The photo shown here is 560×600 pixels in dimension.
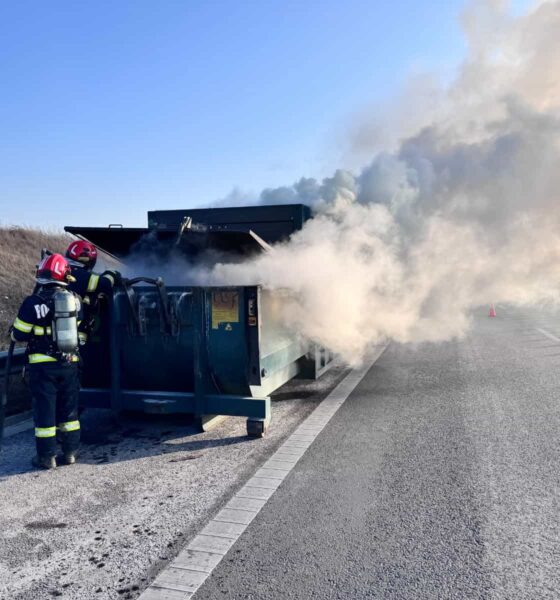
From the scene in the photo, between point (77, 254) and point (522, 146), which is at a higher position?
point (522, 146)

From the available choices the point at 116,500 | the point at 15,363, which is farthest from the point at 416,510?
the point at 15,363

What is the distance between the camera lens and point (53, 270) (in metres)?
4.96

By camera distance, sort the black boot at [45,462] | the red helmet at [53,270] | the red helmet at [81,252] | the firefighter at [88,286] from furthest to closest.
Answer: the red helmet at [81,252] < the firefighter at [88,286] < the red helmet at [53,270] < the black boot at [45,462]

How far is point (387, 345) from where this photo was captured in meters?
12.2

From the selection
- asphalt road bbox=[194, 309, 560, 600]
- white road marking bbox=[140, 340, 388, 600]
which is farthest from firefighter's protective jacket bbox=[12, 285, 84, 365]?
asphalt road bbox=[194, 309, 560, 600]

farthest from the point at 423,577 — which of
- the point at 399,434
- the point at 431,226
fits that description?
the point at 431,226

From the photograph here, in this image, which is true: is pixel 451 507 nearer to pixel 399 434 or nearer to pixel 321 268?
pixel 399 434

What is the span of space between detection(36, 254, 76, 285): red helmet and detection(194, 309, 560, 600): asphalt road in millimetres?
2784

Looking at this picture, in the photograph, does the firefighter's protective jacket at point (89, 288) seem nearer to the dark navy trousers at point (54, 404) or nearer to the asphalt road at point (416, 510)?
the dark navy trousers at point (54, 404)

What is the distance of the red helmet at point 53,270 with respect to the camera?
16.2 feet

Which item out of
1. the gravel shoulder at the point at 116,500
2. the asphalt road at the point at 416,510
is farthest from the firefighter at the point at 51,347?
the asphalt road at the point at 416,510

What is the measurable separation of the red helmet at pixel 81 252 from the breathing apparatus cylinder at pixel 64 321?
84cm

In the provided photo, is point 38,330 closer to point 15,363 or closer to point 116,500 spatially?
point 116,500

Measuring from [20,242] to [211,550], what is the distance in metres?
17.1
